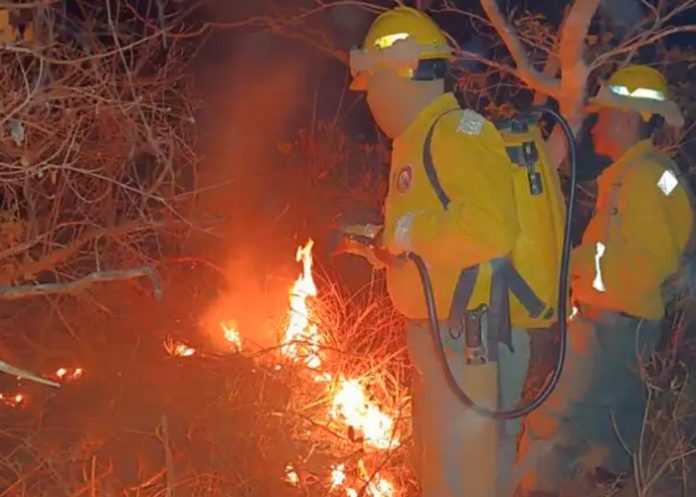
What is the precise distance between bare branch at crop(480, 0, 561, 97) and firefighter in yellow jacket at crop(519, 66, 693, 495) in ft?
1.48

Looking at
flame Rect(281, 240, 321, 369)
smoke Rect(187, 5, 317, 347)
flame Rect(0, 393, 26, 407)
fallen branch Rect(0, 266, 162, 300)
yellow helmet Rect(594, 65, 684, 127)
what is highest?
yellow helmet Rect(594, 65, 684, 127)

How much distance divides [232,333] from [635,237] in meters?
3.16

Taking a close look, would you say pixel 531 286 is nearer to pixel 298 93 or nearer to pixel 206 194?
pixel 206 194

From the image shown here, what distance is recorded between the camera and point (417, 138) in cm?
344

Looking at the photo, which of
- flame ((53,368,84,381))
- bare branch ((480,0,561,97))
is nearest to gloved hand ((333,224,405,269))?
bare branch ((480,0,561,97))

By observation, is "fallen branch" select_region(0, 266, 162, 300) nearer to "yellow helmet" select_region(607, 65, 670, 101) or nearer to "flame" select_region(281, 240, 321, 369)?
"flame" select_region(281, 240, 321, 369)

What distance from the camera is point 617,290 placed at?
15.2 feet

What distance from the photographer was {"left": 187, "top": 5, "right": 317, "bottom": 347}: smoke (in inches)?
276

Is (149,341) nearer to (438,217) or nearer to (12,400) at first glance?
(12,400)

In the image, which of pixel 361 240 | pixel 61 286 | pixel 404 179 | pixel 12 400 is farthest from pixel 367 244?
pixel 12 400

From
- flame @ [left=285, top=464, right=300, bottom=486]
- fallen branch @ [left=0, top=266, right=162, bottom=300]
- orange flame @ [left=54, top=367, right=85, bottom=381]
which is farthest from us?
orange flame @ [left=54, top=367, right=85, bottom=381]

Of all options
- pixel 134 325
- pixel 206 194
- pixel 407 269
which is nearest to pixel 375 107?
pixel 407 269

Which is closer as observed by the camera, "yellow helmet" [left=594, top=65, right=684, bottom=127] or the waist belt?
the waist belt

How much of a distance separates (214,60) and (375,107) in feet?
25.0
